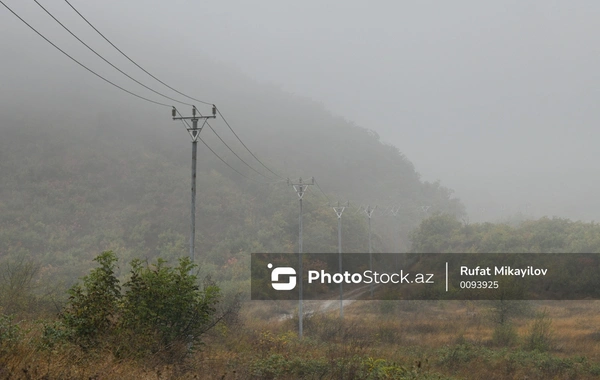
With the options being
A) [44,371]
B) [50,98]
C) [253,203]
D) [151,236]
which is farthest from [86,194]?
[44,371]

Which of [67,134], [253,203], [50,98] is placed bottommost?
[253,203]

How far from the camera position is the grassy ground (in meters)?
8.47

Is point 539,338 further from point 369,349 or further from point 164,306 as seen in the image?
point 164,306

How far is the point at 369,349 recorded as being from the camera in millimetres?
23375

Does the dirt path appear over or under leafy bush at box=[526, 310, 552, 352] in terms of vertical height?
under

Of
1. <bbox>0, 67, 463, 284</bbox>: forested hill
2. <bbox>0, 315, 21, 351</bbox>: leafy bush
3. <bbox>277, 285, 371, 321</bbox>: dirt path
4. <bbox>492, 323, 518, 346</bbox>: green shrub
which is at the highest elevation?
<bbox>0, 67, 463, 284</bbox>: forested hill

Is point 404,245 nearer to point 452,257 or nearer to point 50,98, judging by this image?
point 452,257

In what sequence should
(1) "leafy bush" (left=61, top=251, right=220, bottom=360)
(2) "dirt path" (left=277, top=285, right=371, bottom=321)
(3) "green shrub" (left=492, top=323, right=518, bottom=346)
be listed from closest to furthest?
1. (1) "leafy bush" (left=61, top=251, right=220, bottom=360)
2. (3) "green shrub" (left=492, top=323, right=518, bottom=346)
3. (2) "dirt path" (left=277, top=285, right=371, bottom=321)

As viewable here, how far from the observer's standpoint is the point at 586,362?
2117cm

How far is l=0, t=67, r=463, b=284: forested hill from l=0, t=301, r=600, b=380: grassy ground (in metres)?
24.4

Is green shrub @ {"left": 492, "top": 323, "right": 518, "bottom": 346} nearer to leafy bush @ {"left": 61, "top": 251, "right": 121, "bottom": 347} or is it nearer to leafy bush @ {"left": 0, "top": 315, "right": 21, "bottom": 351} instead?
leafy bush @ {"left": 61, "top": 251, "right": 121, "bottom": 347}

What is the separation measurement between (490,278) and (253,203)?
143 ft

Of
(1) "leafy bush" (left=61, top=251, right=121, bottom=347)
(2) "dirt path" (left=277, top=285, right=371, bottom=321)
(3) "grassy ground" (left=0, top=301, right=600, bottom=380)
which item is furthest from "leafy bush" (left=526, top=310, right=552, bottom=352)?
(1) "leafy bush" (left=61, top=251, right=121, bottom=347)

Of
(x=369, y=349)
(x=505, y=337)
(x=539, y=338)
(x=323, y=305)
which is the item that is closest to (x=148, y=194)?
(x=323, y=305)
